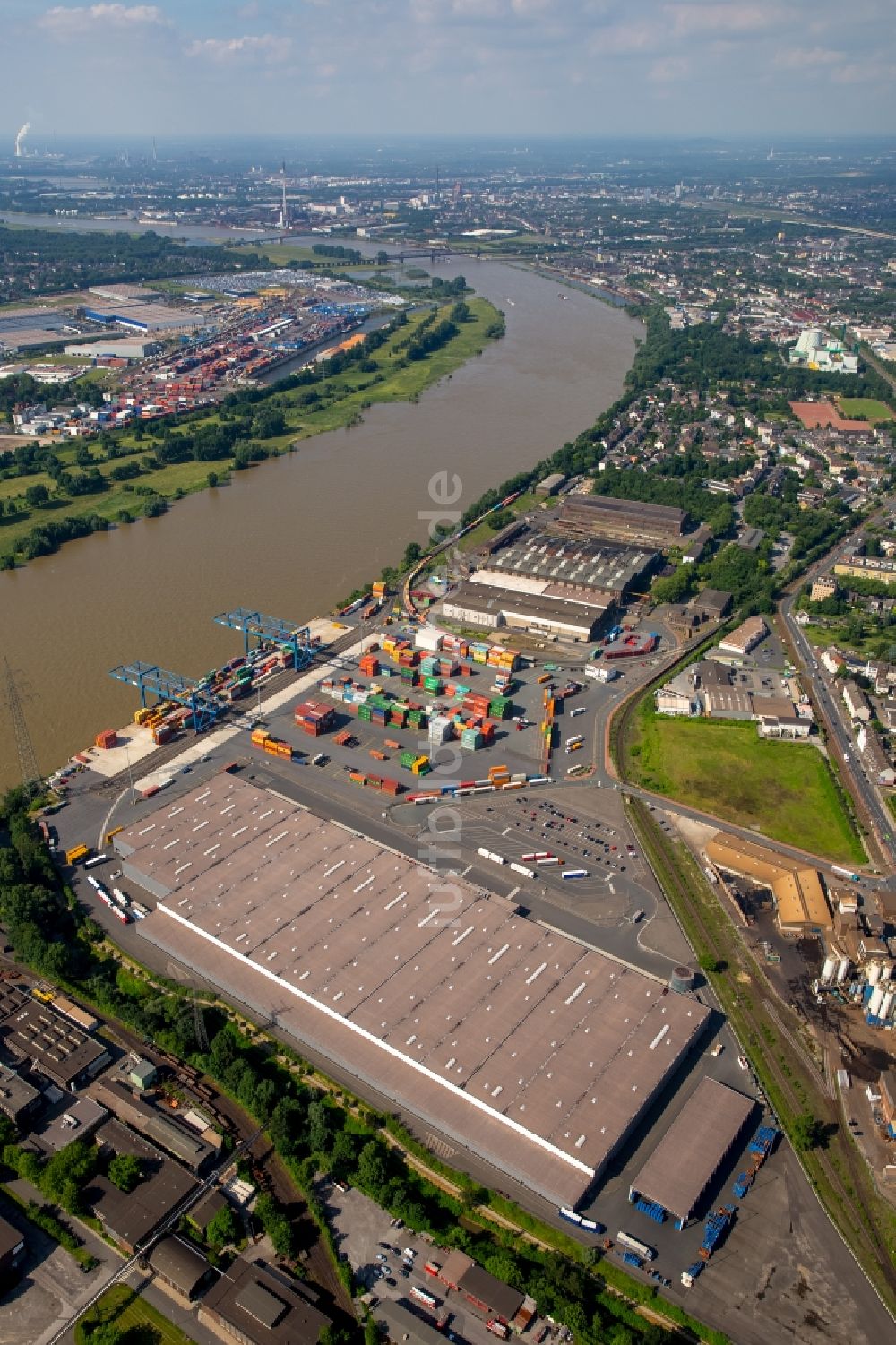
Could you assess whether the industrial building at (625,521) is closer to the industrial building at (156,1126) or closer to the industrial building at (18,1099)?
the industrial building at (156,1126)

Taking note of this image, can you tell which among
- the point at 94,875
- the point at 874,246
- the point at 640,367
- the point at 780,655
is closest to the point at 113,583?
the point at 94,875

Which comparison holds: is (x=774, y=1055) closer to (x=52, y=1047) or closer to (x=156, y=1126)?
(x=156, y=1126)

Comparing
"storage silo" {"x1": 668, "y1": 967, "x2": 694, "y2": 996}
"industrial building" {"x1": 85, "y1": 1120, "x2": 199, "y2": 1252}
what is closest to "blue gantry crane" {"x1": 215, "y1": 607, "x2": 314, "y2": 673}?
"storage silo" {"x1": 668, "y1": 967, "x2": 694, "y2": 996}

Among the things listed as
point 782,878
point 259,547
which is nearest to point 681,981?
point 782,878

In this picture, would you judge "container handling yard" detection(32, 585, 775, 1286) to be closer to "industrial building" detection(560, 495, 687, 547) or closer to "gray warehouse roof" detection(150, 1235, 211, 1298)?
"gray warehouse roof" detection(150, 1235, 211, 1298)

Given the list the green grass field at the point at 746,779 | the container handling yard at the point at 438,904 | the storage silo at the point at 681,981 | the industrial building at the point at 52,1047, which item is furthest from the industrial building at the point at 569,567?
the industrial building at the point at 52,1047

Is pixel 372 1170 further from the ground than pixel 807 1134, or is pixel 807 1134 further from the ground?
pixel 372 1170
